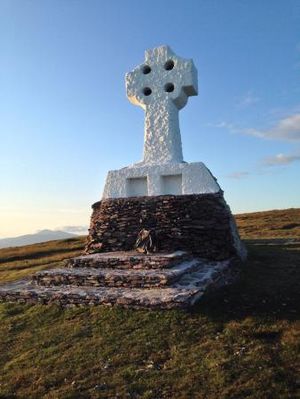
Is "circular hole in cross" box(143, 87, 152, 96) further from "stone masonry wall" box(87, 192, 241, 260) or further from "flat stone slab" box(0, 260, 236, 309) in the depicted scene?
"flat stone slab" box(0, 260, 236, 309)

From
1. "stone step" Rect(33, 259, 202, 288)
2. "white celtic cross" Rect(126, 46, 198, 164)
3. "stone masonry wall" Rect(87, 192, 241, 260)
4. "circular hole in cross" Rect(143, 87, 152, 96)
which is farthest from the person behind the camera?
"circular hole in cross" Rect(143, 87, 152, 96)

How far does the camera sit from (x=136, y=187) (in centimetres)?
1919

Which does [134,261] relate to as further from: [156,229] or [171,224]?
[171,224]

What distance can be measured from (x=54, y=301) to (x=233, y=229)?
A: 786 centimetres

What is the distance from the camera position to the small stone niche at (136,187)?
19000 millimetres

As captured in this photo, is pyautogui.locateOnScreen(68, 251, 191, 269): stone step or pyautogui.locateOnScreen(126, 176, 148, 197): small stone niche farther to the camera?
pyautogui.locateOnScreen(126, 176, 148, 197): small stone niche

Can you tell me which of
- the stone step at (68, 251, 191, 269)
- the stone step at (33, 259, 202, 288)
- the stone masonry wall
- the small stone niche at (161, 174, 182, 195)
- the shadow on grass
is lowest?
the shadow on grass

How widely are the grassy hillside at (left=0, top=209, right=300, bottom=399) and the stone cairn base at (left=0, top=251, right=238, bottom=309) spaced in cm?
40

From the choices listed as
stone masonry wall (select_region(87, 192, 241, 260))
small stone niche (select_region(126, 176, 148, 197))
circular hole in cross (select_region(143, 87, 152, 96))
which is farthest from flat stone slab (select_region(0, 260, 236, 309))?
circular hole in cross (select_region(143, 87, 152, 96))

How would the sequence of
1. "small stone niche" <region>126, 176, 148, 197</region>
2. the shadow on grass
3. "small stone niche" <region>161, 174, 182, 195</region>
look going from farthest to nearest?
"small stone niche" <region>126, 176, 148, 197</region> → "small stone niche" <region>161, 174, 182, 195</region> → the shadow on grass

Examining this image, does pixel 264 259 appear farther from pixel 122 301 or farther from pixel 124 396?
pixel 124 396

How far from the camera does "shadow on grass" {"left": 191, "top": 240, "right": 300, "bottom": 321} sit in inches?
430

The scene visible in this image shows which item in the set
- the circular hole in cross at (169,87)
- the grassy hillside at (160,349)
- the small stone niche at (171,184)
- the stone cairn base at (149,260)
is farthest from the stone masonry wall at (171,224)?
the circular hole in cross at (169,87)

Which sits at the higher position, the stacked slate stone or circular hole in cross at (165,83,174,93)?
circular hole in cross at (165,83,174,93)
